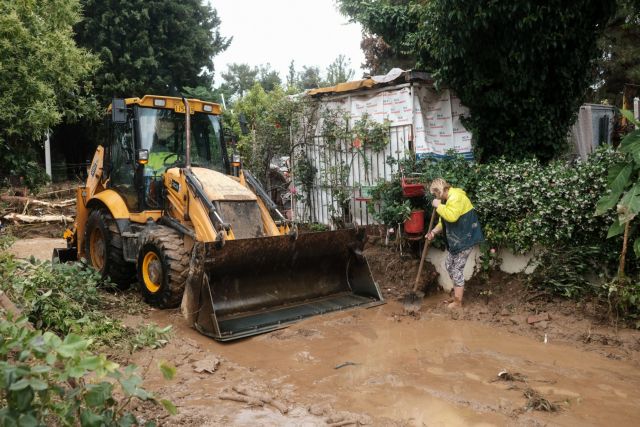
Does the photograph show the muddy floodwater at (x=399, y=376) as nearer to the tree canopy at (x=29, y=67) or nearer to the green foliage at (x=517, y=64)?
the green foliage at (x=517, y=64)

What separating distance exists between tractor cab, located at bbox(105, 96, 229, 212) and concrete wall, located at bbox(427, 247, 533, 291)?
358 centimetres

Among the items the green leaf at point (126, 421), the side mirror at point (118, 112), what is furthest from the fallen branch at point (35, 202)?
the green leaf at point (126, 421)

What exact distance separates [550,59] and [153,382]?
7.52 metres

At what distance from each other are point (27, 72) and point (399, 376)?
26.3 ft

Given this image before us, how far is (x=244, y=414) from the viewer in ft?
13.3

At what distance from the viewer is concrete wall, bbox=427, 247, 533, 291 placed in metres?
7.15

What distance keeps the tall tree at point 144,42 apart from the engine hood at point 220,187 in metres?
14.3

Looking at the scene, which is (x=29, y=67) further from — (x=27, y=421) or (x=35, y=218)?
(x=27, y=421)

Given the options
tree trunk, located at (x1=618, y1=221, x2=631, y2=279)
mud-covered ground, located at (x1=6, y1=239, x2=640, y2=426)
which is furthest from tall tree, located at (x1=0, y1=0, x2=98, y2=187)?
tree trunk, located at (x1=618, y1=221, x2=631, y2=279)

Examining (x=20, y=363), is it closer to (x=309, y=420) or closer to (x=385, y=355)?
(x=309, y=420)

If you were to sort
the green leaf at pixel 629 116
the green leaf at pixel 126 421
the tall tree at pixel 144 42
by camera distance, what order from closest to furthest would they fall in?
the green leaf at pixel 126 421 < the green leaf at pixel 629 116 < the tall tree at pixel 144 42

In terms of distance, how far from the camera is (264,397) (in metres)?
4.33

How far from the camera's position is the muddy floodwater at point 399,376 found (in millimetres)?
4008

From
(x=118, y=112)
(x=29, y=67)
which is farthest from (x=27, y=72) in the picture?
(x=118, y=112)
